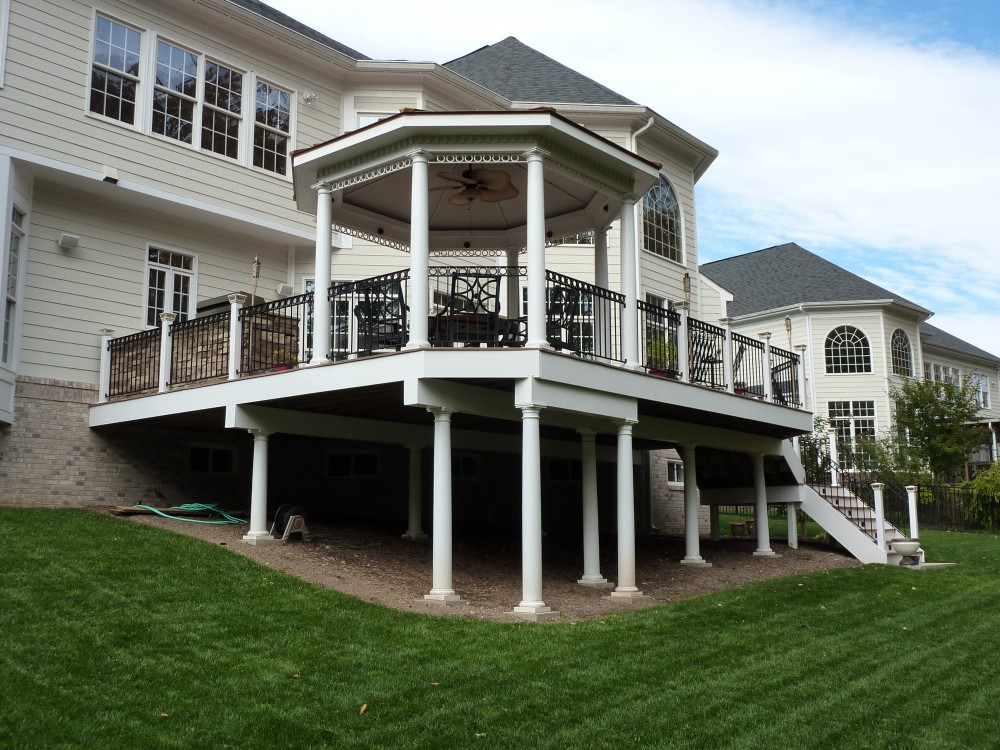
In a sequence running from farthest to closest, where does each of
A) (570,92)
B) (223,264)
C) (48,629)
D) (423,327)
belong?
(570,92)
(223,264)
(423,327)
(48,629)

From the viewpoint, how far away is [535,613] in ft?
33.7

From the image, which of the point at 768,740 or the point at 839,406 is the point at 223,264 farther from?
the point at 839,406

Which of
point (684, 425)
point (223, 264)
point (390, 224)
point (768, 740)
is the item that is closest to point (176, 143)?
point (223, 264)

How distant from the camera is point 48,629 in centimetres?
805

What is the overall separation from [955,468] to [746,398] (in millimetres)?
21721

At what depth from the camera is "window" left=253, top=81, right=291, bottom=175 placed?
58.9ft

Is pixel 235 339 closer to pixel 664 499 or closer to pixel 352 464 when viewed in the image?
pixel 352 464

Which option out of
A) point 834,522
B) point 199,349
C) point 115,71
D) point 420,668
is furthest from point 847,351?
point 420,668

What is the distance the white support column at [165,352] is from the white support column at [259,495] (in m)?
2.14

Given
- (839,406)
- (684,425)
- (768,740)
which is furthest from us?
(839,406)

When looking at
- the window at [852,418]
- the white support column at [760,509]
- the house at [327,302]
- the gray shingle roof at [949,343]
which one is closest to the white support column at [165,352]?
the house at [327,302]

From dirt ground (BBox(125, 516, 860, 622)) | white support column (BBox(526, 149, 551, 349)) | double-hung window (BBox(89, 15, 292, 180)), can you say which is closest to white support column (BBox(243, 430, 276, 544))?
dirt ground (BBox(125, 516, 860, 622))

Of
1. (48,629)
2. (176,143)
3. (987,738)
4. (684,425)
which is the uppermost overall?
(176,143)

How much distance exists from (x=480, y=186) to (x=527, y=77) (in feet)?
34.7
